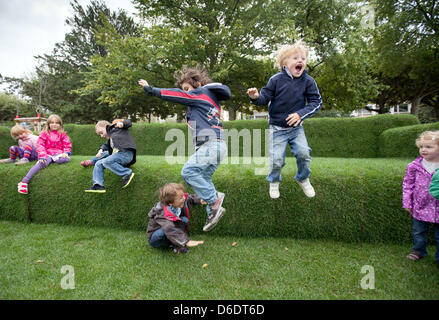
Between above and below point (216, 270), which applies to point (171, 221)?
above

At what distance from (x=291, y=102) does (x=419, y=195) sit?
195 centimetres

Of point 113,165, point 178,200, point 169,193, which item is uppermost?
point 113,165

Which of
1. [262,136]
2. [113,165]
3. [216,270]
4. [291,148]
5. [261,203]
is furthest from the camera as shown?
[262,136]

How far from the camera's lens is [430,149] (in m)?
2.54

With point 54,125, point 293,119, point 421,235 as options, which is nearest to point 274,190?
point 293,119

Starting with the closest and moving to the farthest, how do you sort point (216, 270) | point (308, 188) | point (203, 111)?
point (216, 270)
point (203, 111)
point (308, 188)

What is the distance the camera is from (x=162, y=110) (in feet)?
76.7

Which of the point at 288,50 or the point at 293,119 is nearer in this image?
the point at 293,119

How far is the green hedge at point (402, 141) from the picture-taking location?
5578 millimetres

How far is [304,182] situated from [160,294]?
2263mm

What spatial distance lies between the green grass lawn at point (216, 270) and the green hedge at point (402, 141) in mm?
3914

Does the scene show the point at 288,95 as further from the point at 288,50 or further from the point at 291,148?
the point at 291,148
